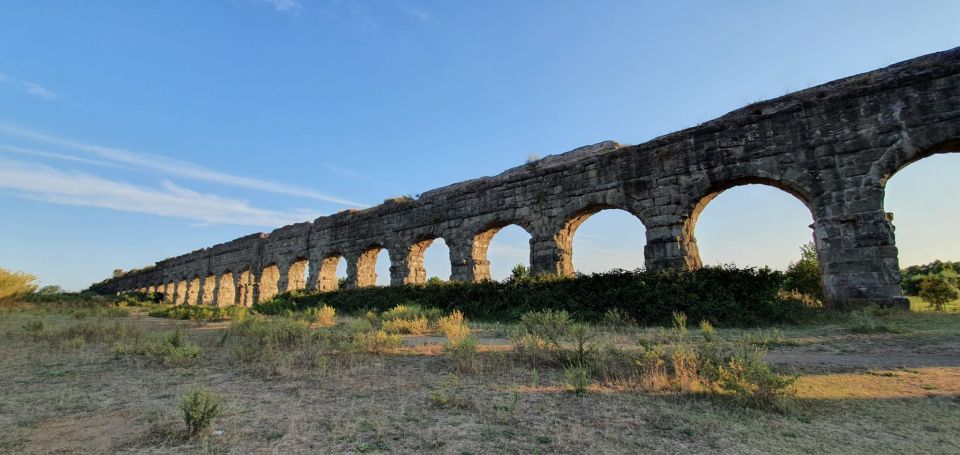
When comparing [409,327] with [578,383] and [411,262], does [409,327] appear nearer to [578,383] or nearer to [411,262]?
[578,383]

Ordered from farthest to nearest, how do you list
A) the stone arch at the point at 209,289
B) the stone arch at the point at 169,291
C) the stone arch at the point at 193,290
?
1. the stone arch at the point at 169,291
2. the stone arch at the point at 193,290
3. the stone arch at the point at 209,289

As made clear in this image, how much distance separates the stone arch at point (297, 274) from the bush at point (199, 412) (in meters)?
22.7

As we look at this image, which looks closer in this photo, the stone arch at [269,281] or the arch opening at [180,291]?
the stone arch at [269,281]

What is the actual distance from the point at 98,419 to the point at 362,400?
2.09 meters

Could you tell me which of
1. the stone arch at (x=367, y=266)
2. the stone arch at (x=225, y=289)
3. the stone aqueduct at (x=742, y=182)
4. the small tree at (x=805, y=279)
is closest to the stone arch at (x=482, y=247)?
the stone aqueduct at (x=742, y=182)

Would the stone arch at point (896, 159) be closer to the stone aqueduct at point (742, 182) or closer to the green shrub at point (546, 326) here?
the stone aqueduct at point (742, 182)

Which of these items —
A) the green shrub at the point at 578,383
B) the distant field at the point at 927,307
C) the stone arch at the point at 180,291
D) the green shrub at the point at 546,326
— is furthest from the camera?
the stone arch at the point at 180,291

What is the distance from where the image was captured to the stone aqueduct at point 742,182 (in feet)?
31.2

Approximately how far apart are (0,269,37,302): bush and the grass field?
1584 centimetres

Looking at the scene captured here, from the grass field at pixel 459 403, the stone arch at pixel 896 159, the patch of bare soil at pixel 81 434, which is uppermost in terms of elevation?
the stone arch at pixel 896 159

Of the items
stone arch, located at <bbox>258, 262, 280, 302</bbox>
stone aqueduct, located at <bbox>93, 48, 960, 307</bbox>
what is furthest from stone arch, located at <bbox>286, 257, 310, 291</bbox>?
stone aqueduct, located at <bbox>93, 48, 960, 307</bbox>

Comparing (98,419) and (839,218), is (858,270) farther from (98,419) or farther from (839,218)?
(98,419)

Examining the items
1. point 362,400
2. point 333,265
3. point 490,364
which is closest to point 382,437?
point 362,400

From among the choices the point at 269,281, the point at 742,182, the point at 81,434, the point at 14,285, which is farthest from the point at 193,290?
the point at 742,182
